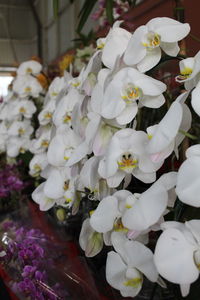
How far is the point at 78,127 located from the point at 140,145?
0.17 metres

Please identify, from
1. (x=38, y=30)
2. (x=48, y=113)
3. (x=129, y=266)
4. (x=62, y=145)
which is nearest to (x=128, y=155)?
(x=129, y=266)

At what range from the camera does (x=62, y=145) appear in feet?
2.02

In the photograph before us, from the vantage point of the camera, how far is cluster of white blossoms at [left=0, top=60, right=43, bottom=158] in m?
1.16

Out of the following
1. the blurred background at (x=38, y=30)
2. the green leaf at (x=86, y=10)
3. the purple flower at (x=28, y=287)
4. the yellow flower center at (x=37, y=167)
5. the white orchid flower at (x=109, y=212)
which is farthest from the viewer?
the blurred background at (x=38, y=30)

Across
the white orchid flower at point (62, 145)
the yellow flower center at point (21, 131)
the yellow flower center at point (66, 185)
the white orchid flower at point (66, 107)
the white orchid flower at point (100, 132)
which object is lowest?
the yellow flower center at point (21, 131)

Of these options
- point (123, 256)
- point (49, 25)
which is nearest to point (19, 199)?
point (123, 256)

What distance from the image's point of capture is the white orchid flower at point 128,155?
1.30ft

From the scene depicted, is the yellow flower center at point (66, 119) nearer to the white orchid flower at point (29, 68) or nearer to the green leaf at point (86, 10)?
the green leaf at point (86, 10)

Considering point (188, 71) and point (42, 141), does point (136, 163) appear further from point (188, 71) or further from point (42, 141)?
point (42, 141)

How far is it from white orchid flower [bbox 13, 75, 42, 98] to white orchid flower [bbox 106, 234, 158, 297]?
2.75ft

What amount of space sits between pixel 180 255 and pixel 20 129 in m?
0.94

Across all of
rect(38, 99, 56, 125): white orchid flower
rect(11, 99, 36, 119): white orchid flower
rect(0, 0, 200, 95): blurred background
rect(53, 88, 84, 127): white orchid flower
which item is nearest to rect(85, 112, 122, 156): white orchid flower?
rect(53, 88, 84, 127): white orchid flower

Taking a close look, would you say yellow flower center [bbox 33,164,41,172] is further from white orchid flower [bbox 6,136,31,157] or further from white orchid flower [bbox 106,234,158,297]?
white orchid flower [bbox 106,234,158,297]

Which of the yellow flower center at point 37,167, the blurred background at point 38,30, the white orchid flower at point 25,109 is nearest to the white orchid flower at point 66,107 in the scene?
the yellow flower center at point 37,167
